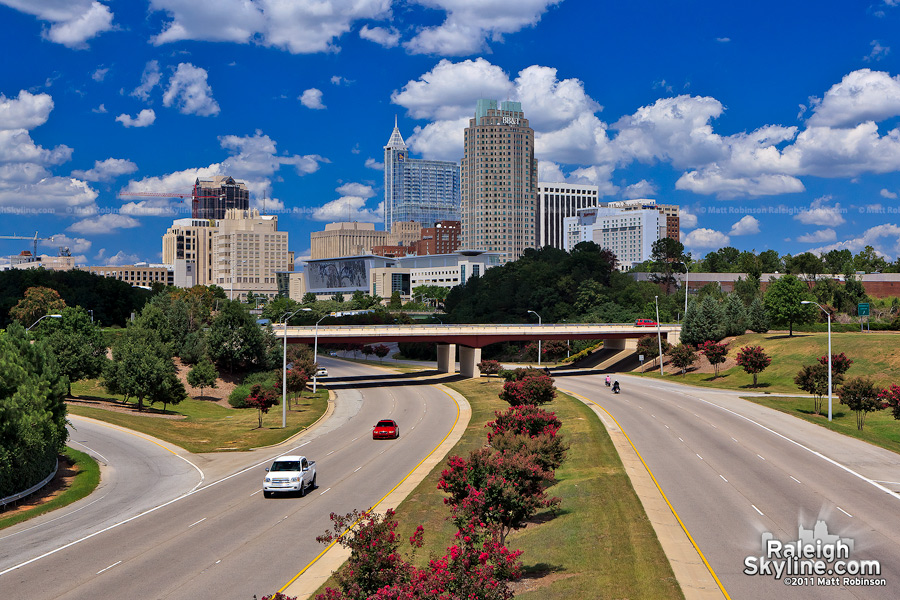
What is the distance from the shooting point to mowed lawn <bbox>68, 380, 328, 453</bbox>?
167 feet

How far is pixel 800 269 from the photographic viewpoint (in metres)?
163

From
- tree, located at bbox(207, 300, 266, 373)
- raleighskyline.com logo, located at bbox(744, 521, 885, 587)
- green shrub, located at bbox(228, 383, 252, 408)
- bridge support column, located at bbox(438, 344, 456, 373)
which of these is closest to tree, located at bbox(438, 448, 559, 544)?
raleighskyline.com logo, located at bbox(744, 521, 885, 587)

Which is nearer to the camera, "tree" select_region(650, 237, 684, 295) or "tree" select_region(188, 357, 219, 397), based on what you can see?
"tree" select_region(188, 357, 219, 397)

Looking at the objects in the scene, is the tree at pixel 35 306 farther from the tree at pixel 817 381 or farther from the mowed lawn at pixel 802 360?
the tree at pixel 817 381

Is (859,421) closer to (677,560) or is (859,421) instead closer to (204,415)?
(677,560)

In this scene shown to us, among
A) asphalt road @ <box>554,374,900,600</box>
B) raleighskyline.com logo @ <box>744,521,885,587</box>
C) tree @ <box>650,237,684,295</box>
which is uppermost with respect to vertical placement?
tree @ <box>650,237,684,295</box>

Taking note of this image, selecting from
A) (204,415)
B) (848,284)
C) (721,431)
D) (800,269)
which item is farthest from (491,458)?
(800,269)

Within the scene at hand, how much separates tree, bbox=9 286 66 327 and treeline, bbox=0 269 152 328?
14.3 metres

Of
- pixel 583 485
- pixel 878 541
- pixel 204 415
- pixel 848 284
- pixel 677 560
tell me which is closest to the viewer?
pixel 677 560

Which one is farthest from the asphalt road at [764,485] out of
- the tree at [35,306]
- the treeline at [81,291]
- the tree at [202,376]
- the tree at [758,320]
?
the treeline at [81,291]

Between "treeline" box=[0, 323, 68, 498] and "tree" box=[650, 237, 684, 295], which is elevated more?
"tree" box=[650, 237, 684, 295]

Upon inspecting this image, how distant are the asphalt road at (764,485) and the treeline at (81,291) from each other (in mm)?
110328

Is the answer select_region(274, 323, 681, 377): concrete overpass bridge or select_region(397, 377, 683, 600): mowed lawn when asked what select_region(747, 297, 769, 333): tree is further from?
select_region(397, 377, 683, 600): mowed lawn

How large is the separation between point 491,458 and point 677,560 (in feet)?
19.2
